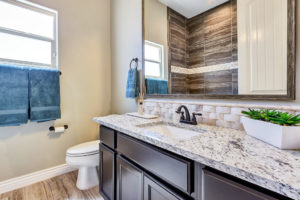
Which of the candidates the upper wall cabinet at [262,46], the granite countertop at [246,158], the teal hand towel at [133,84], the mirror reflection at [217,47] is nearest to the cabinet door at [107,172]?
the granite countertop at [246,158]

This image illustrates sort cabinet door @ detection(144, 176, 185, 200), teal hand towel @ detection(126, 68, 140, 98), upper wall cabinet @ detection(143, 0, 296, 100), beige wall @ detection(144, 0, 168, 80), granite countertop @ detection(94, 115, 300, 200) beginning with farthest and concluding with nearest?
teal hand towel @ detection(126, 68, 140, 98), beige wall @ detection(144, 0, 168, 80), upper wall cabinet @ detection(143, 0, 296, 100), cabinet door @ detection(144, 176, 185, 200), granite countertop @ detection(94, 115, 300, 200)

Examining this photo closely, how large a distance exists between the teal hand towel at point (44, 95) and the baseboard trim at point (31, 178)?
2.21 ft

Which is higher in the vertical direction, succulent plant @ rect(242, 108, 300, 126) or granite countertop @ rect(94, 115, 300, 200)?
succulent plant @ rect(242, 108, 300, 126)

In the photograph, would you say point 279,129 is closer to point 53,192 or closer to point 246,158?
point 246,158

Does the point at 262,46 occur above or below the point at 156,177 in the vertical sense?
above

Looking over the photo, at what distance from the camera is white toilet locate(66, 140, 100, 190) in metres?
1.55

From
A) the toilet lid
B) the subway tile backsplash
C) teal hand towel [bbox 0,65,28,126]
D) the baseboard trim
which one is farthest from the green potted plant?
the baseboard trim

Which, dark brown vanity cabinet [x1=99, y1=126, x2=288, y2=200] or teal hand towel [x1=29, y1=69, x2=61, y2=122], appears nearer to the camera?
dark brown vanity cabinet [x1=99, y1=126, x2=288, y2=200]

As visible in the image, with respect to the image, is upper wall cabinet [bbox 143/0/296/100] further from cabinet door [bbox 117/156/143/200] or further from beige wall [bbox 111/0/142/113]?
cabinet door [bbox 117/156/143/200]

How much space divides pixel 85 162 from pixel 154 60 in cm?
135

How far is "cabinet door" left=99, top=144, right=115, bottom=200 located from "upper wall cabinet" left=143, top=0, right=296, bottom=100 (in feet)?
2.49

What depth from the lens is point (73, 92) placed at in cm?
196

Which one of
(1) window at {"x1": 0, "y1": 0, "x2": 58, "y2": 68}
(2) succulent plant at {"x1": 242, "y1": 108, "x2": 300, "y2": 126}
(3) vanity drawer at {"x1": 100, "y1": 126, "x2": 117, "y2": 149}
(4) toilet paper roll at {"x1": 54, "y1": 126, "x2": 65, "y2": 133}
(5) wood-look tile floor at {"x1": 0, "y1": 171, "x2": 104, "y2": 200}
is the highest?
(1) window at {"x1": 0, "y1": 0, "x2": 58, "y2": 68}

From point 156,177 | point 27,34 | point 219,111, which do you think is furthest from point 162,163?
point 27,34
